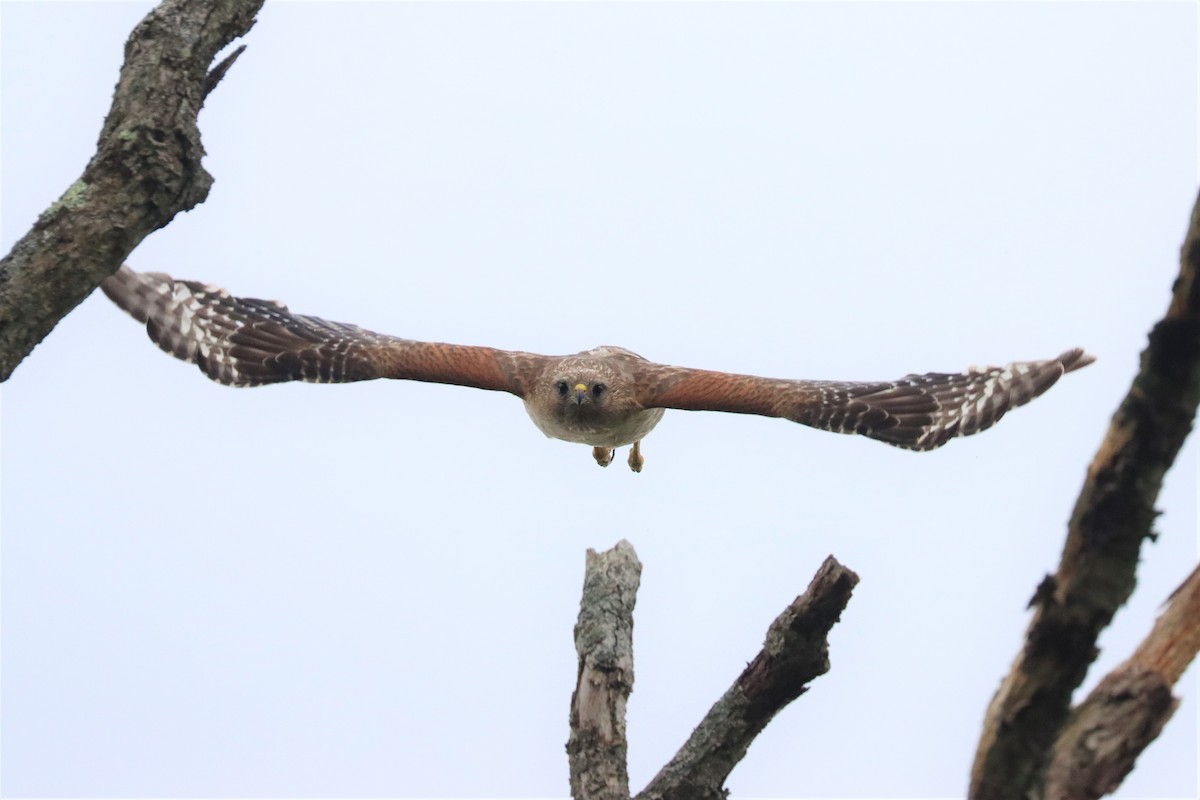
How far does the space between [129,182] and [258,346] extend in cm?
443

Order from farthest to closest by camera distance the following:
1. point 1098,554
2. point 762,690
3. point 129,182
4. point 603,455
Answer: point 603,455 < point 762,690 < point 129,182 < point 1098,554

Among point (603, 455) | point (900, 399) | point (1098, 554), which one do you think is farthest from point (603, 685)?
point (603, 455)

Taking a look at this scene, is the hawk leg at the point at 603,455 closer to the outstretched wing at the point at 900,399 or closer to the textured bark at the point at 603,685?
the outstretched wing at the point at 900,399

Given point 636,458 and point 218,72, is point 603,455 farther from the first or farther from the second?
point 218,72

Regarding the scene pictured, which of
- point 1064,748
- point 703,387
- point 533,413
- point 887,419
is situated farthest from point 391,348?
point 1064,748

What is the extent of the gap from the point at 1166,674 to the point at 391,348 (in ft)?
23.9

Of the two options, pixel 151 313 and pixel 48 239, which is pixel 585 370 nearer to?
pixel 151 313

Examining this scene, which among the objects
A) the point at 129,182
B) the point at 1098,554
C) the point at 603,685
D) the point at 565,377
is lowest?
the point at 1098,554

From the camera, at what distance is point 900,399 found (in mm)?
10891

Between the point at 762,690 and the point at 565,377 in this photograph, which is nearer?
the point at 762,690

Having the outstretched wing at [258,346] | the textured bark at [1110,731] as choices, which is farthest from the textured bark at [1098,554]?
the outstretched wing at [258,346]

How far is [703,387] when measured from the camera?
11.0 meters

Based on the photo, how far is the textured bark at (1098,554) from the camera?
13.4 feet

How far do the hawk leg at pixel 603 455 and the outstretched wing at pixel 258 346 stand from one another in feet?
6.36
